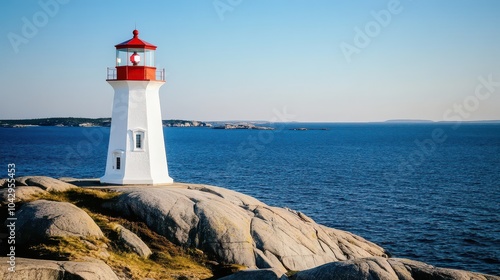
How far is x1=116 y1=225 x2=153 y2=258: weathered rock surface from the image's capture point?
70.8 feet

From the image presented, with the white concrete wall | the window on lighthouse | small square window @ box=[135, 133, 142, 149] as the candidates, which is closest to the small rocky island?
the white concrete wall

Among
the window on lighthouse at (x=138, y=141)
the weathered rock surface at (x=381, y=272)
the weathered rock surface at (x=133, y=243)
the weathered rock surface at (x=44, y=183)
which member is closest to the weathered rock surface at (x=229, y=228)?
the weathered rock surface at (x=133, y=243)

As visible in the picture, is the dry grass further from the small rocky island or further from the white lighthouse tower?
the white lighthouse tower

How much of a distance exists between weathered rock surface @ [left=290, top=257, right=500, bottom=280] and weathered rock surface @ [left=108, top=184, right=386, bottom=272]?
4516 mm

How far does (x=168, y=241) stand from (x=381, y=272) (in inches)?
378

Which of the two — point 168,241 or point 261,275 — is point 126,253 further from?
point 261,275

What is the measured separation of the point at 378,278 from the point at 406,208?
108 ft

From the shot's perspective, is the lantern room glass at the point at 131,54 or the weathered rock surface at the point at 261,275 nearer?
the weathered rock surface at the point at 261,275

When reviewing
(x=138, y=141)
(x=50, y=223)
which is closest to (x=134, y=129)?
(x=138, y=141)

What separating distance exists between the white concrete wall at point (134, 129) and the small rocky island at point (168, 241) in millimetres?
2940

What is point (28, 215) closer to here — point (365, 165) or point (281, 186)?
point (281, 186)

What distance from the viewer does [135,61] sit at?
3231cm

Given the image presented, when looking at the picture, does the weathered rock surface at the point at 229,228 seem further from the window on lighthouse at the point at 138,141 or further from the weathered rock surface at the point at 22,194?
the window on lighthouse at the point at 138,141

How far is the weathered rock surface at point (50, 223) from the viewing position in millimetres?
20375
